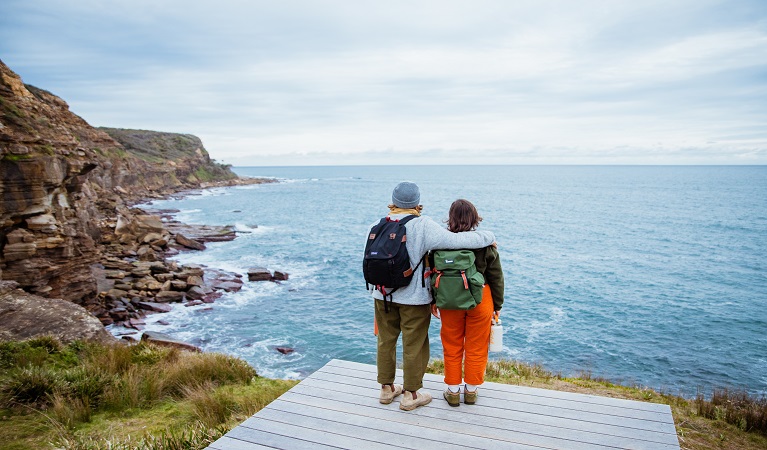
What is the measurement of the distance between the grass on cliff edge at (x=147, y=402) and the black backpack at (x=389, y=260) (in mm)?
2762

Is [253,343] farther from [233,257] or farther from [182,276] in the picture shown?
[233,257]

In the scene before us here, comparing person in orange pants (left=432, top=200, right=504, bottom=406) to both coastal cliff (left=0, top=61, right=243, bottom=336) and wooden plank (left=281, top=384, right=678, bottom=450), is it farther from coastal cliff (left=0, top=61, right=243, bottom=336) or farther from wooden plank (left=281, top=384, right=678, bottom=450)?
coastal cliff (left=0, top=61, right=243, bottom=336)

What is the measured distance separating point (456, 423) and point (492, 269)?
5.53 feet

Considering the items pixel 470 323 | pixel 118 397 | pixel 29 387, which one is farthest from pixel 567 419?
pixel 29 387

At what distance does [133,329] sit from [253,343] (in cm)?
493

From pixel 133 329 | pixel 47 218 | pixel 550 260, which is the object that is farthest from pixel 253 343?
pixel 550 260

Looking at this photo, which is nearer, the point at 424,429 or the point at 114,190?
the point at 424,429

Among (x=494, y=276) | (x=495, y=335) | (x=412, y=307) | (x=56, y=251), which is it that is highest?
(x=494, y=276)

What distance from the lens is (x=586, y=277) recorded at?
101ft

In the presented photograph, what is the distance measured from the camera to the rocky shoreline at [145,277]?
2054 cm

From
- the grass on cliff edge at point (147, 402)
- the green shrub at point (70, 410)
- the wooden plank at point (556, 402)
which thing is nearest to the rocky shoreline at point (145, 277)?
the grass on cliff edge at point (147, 402)

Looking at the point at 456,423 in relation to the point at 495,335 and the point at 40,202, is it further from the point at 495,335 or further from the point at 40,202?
the point at 40,202

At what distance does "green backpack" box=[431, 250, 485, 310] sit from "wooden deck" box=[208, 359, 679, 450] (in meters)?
1.34

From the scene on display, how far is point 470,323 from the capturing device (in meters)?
5.00
